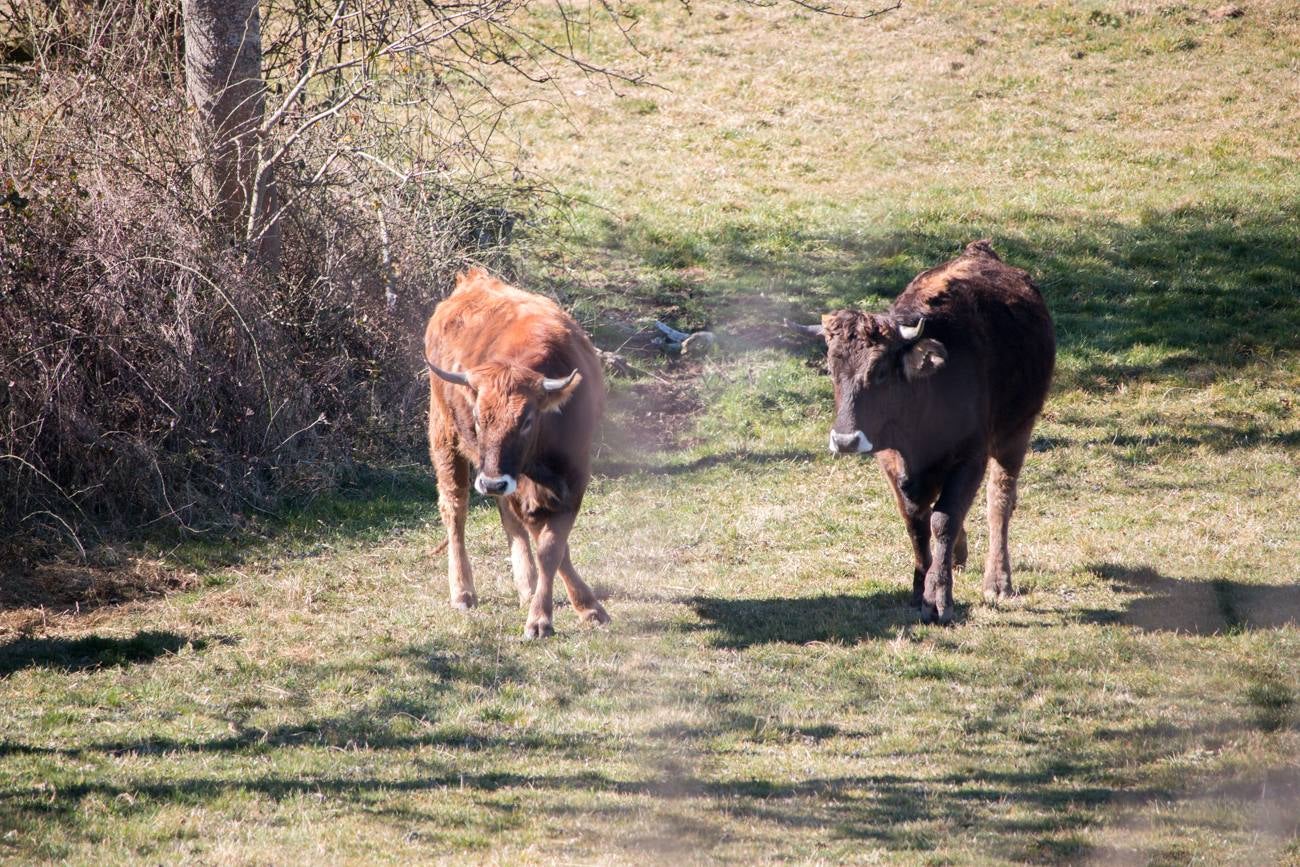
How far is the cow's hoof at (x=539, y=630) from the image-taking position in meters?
8.45

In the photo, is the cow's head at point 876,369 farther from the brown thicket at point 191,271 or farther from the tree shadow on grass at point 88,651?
the tree shadow on grass at point 88,651

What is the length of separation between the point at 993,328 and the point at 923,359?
111cm

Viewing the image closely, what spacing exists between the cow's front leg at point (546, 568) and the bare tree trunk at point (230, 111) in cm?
559

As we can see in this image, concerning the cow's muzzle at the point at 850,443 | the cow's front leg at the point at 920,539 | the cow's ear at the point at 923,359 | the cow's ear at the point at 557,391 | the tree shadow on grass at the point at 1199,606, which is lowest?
the tree shadow on grass at the point at 1199,606

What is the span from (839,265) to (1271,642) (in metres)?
11.0

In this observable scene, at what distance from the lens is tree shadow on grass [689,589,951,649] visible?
8641 millimetres

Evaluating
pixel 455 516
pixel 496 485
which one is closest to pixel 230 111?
pixel 455 516

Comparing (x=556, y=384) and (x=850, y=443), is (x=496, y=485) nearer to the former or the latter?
(x=556, y=384)

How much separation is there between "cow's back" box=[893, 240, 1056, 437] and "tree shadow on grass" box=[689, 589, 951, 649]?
5.02 ft

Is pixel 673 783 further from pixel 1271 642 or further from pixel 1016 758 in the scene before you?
pixel 1271 642

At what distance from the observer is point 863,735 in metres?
6.95

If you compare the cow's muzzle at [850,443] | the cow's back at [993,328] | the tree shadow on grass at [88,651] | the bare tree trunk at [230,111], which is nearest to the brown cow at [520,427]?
the cow's muzzle at [850,443]

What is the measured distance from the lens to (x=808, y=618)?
9.03 m

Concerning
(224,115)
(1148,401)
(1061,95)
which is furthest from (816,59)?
(224,115)
